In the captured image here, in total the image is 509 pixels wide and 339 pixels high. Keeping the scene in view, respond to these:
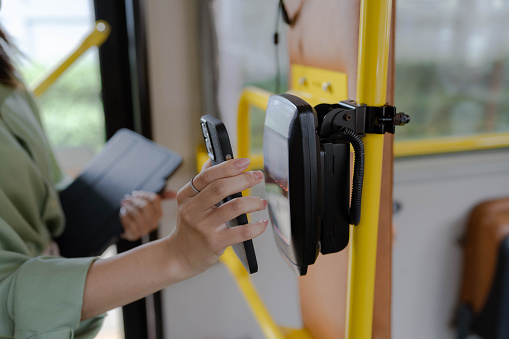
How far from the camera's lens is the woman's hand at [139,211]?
1091 millimetres

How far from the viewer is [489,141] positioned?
67.5 inches

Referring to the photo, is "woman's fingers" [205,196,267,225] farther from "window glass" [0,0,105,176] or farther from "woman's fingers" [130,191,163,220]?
"window glass" [0,0,105,176]

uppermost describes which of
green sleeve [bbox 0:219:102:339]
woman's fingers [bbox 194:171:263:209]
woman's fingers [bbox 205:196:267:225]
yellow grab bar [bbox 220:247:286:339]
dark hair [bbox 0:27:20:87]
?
dark hair [bbox 0:27:20:87]

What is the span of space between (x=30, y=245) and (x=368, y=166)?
0.65 meters

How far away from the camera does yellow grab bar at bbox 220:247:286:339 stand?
A: 0.95m

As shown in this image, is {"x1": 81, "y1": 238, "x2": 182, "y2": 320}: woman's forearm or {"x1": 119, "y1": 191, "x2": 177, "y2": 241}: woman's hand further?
{"x1": 119, "y1": 191, "x2": 177, "y2": 241}: woman's hand

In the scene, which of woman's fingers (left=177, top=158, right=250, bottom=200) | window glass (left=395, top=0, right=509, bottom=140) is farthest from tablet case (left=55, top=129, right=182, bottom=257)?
window glass (left=395, top=0, right=509, bottom=140)

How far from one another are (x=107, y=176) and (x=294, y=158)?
78 centimetres

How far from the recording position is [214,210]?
540 millimetres

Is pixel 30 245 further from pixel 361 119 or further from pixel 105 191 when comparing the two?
pixel 361 119

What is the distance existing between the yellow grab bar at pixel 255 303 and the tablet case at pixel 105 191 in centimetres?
30

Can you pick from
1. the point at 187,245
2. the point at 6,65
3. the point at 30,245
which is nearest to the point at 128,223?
the point at 30,245

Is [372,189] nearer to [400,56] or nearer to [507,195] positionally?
[400,56]

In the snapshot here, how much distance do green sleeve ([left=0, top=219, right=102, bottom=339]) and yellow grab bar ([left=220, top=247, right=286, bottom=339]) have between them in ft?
1.51
